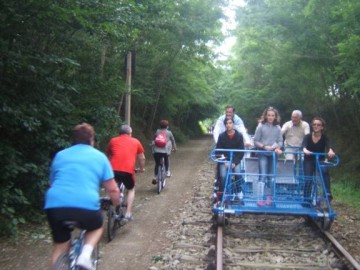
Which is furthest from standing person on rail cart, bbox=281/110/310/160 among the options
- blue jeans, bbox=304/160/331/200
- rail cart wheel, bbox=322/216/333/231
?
rail cart wheel, bbox=322/216/333/231

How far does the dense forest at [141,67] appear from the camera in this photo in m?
7.68

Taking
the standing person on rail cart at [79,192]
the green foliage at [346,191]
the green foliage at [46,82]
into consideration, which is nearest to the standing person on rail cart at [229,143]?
the green foliage at [46,82]

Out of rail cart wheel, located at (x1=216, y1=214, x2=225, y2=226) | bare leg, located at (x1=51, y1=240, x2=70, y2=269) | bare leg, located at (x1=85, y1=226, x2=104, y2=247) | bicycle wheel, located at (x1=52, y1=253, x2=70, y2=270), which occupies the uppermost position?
bare leg, located at (x1=85, y1=226, x2=104, y2=247)

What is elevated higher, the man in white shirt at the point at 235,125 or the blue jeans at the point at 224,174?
the man in white shirt at the point at 235,125

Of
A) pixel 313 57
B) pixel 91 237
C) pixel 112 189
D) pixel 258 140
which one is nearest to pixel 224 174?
pixel 258 140

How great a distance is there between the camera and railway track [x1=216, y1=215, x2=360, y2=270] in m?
6.55

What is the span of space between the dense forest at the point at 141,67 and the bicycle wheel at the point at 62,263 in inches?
112

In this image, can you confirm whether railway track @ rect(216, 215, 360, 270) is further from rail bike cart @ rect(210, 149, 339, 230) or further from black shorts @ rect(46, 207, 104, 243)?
black shorts @ rect(46, 207, 104, 243)

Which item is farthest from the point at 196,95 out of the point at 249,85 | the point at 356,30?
the point at 356,30

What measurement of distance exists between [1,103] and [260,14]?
44.6 feet

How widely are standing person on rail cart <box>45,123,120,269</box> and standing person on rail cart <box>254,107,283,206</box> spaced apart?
15.2ft

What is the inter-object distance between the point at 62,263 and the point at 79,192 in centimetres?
74

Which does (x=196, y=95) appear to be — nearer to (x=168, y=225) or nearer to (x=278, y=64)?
(x=278, y=64)

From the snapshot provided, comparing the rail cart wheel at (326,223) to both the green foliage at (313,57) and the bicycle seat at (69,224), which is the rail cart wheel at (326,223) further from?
the green foliage at (313,57)
